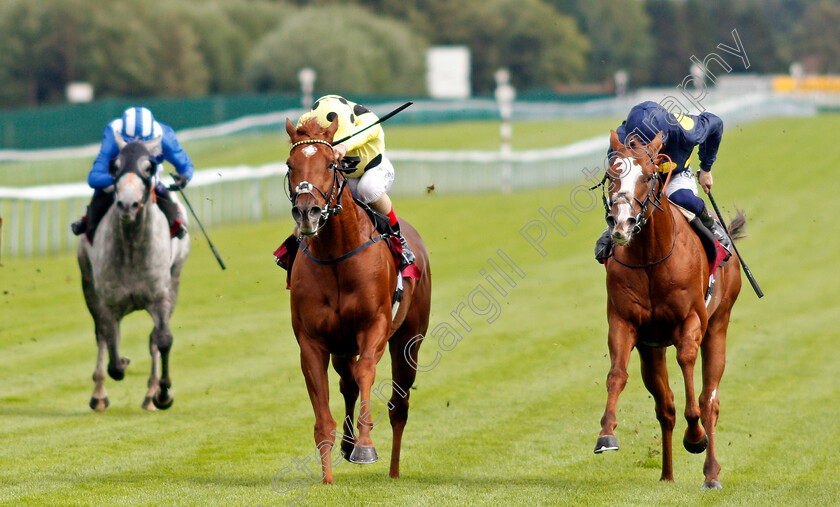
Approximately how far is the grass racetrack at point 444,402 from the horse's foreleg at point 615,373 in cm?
34

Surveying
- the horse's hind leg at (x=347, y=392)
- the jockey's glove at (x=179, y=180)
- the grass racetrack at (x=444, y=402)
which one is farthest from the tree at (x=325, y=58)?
the horse's hind leg at (x=347, y=392)

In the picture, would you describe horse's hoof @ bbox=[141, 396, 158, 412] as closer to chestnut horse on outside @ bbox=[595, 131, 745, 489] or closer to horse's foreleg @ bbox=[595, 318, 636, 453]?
chestnut horse on outside @ bbox=[595, 131, 745, 489]

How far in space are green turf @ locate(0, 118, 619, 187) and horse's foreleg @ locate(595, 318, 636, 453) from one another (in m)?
21.9

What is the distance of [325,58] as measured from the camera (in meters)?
58.5

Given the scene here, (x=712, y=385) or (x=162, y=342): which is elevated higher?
(x=712, y=385)

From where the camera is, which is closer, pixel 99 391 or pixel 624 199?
pixel 624 199

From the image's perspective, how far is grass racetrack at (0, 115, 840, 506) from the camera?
689cm

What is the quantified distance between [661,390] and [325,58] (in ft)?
172

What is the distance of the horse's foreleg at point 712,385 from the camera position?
7.02 meters

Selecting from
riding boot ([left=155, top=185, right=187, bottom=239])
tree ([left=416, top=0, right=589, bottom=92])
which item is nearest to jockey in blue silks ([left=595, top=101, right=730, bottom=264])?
Result: riding boot ([left=155, top=185, right=187, bottom=239])

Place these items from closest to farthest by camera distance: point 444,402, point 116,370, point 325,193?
point 325,193 → point 116,370 → point 444,402

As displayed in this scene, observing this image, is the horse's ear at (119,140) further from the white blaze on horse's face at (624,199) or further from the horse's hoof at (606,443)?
the horse's hoof at (606,443)

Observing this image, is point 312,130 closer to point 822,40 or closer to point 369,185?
point 369,185

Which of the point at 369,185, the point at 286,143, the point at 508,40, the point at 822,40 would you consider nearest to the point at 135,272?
the point at 369,185
